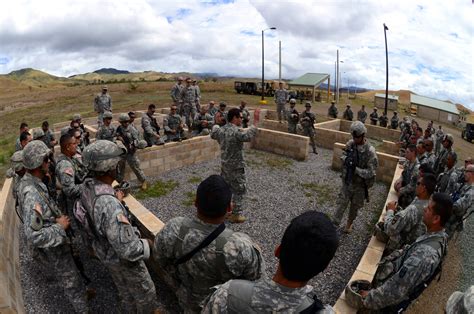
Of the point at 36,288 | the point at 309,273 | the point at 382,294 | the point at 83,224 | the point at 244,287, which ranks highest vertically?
the point at 309,273

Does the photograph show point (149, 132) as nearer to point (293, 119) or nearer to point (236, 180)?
point (236, 180)

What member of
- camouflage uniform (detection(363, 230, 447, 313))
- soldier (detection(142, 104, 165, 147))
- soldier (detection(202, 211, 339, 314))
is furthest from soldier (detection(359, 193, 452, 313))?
soldier (detection(142, 104, 165, 147))

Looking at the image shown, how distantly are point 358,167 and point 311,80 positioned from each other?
26.4m

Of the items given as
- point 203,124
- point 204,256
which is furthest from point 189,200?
point 204,256

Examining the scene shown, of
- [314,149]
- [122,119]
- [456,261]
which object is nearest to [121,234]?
[122,119]

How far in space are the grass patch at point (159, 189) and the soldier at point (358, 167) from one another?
4.20m

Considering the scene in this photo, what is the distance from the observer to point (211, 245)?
84.5 inches

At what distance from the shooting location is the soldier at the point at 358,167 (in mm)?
5023

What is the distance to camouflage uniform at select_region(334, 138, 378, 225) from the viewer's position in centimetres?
505

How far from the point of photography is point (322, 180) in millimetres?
8664

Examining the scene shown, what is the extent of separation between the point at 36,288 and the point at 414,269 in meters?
4.55

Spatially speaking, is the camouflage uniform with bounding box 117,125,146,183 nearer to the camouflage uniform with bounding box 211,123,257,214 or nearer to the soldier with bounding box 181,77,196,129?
the camouflage uniform with bounding box 211,123,257,214

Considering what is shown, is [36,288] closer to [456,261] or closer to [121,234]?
[121,234]

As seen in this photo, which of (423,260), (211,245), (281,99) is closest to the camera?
(211,245)
